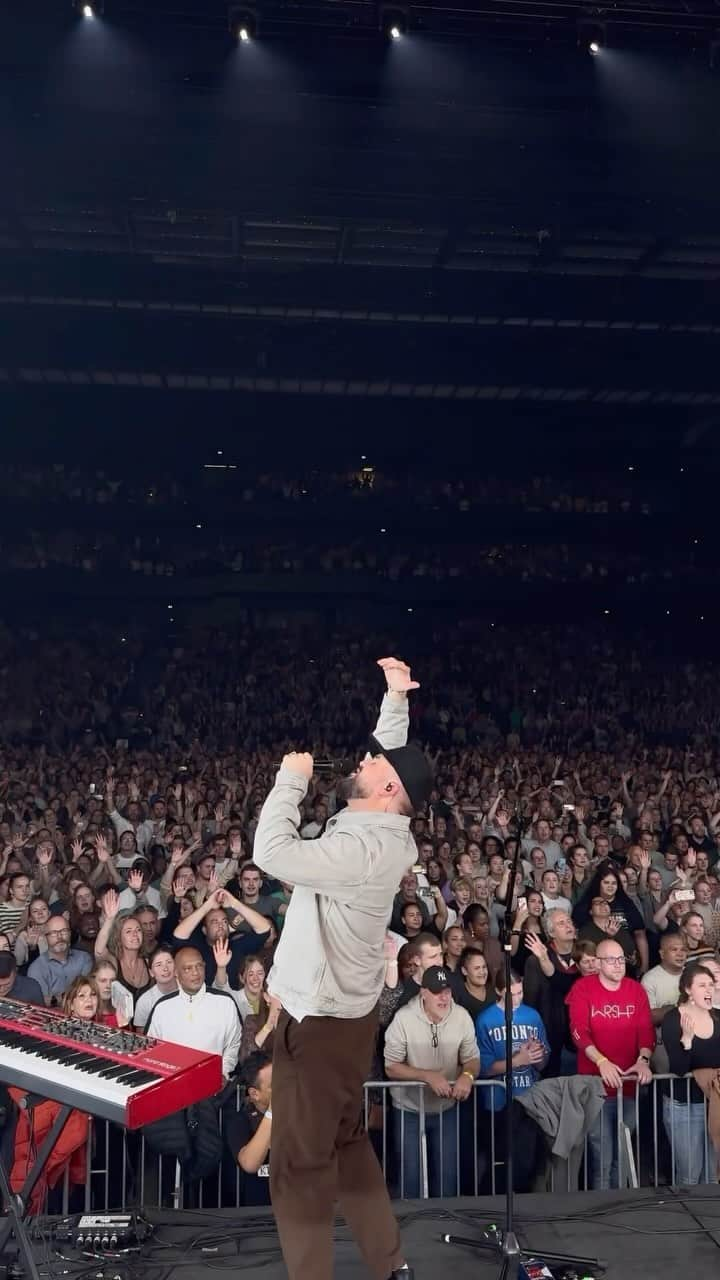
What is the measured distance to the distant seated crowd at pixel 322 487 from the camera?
821 inches

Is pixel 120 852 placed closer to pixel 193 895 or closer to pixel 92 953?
pixel 193 895

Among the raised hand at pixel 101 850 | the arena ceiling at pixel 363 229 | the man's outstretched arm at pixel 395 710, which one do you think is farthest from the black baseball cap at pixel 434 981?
the arena ceiling at pixel 363 229

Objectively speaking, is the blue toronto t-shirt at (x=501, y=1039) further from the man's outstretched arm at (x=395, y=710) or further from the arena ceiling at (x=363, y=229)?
the arena ceiling at (x=363, y=229)

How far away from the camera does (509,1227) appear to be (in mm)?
3035

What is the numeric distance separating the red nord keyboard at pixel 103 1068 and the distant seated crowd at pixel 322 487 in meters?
18.3

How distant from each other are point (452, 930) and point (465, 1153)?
1.14 meters

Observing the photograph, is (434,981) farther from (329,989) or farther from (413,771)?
(413,771)

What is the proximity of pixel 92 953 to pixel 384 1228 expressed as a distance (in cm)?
307

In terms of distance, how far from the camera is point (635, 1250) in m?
3.25

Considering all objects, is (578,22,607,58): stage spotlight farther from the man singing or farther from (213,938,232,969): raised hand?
the man singing

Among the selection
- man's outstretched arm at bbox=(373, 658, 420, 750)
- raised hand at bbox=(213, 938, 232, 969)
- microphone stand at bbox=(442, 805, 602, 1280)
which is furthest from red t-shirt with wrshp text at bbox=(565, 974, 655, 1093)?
man's outstretched arm at bbox=(373, 658, 420, 750)

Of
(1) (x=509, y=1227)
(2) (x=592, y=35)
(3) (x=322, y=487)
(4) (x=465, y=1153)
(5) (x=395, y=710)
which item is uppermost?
(2) (x=592, y=35)

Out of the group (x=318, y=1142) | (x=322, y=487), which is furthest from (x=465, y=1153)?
(x=322, y=487)

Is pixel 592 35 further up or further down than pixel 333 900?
further up
